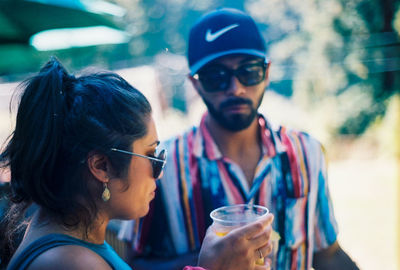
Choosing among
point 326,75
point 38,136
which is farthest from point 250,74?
point 326,75

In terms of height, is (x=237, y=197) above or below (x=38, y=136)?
below

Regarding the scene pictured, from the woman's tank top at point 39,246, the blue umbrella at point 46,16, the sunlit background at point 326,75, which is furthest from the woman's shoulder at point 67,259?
the blue umbrella at point 46,16

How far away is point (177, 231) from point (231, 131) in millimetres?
664

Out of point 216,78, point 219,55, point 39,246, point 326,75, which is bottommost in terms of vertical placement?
point 39,246

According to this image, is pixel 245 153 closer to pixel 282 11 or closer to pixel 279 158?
pixel 279 158

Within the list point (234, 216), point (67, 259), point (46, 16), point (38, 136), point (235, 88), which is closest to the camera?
point (67, 259)

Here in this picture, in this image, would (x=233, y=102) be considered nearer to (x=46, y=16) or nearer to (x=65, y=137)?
(x=65, y=137)

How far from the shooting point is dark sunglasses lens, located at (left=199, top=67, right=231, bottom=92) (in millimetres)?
2072

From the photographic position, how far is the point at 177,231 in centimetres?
195

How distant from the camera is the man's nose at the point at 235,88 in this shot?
2064 mm

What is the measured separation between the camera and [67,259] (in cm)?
104

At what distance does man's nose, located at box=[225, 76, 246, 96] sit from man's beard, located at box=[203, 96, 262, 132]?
3cm

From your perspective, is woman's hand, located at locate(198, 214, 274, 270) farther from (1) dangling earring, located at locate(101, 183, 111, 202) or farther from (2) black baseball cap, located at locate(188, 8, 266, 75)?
(2) black baseball cap, located at locate(188, 8, 266, 75)

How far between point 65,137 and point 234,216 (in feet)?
2.52
